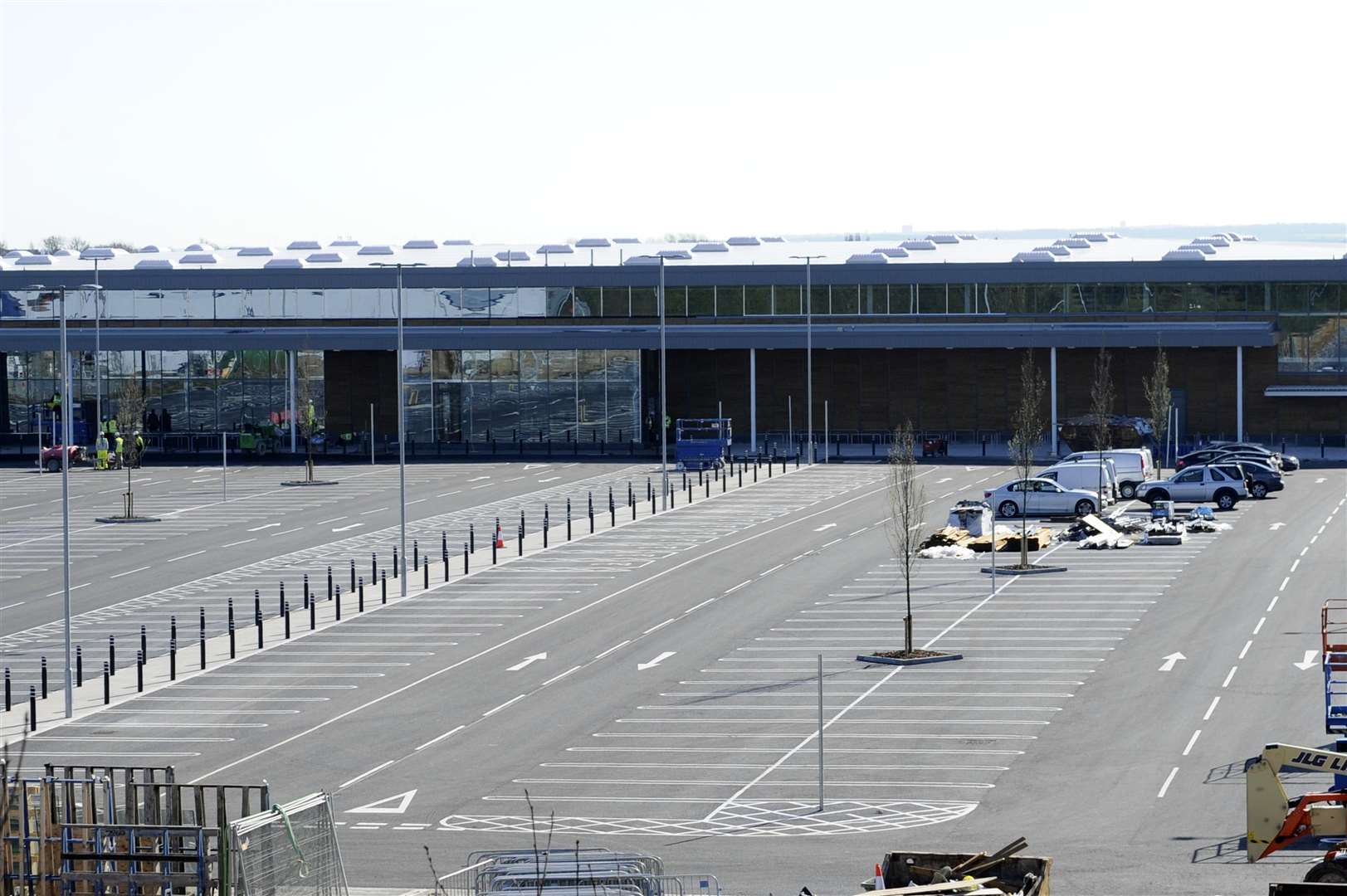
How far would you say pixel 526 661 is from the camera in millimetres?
40812

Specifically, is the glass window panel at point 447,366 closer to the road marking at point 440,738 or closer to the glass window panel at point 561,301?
the glass window panel at point 561,301

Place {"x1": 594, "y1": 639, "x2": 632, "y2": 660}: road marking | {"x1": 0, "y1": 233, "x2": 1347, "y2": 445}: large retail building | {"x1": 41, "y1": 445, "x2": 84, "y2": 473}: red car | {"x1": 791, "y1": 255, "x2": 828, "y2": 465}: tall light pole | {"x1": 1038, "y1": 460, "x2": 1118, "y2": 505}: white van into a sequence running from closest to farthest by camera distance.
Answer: {"x1": 594, "y1": 639, "x2": 632, "y2": 660}: road marking, {"x1": 1038, "y1": 460, "x2": 1118, "y2": 505}: white van, {"x1": 791, "y1": 255, "x2": 828, "y2": 465}: tall light pole, {"x1": 41, "y1": 445, "x2": 84, "y2": 473}: red car, {"x1": 0, "y1": 233, "x2": 1347, "y2": 445}: large retail building

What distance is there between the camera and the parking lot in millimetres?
27734

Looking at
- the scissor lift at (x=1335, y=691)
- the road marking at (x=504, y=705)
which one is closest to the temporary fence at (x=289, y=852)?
the road marking at (x=504, y=705)

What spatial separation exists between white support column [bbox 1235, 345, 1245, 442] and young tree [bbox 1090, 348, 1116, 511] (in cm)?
539

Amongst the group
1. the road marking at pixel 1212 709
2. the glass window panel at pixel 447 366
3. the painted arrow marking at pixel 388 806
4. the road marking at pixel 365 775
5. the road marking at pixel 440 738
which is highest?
the glass window panel at pixel 447 366

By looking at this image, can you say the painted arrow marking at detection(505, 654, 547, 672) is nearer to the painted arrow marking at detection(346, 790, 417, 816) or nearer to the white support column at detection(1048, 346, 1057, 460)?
the painted arrow marking at detection(346, 790, 417, 816)

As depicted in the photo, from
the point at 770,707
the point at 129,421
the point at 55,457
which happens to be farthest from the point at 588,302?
the point at 770,707

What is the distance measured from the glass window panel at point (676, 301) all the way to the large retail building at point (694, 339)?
0.10m

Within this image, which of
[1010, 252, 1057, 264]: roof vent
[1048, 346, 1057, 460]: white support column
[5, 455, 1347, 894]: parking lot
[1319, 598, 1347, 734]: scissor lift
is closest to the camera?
[5, 455, 1347, 894]: parking lot

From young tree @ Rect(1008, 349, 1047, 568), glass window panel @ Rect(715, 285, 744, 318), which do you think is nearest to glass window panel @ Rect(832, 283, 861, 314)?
glass window panel @ Rect(715, 285, 744, 318)

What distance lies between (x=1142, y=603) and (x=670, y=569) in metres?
12.9

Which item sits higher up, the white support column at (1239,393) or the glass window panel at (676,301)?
the glass window panel at (676,301)

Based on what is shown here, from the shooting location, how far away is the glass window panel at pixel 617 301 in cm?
9450
